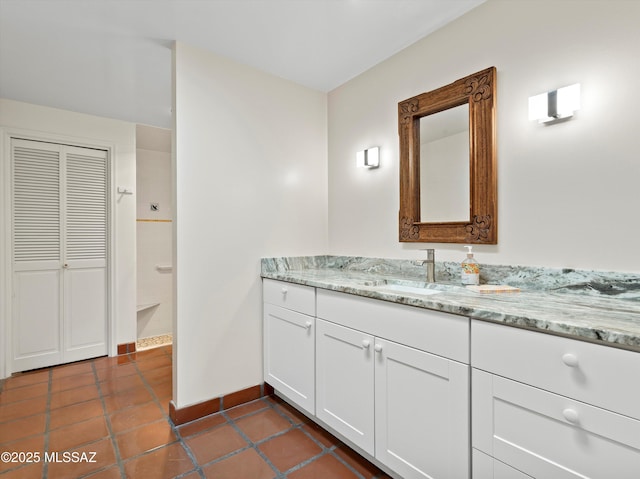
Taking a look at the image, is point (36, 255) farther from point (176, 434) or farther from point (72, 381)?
point (176, 434)

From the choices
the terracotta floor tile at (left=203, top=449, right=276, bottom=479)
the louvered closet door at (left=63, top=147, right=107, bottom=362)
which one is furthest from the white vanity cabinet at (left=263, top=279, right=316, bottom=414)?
the louvered closet door at (left=63, top=147, right=107, bottom=362)

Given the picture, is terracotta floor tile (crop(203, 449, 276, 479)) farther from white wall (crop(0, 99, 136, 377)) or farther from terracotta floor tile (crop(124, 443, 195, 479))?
white wall (crop(0, 99, 136, 377))

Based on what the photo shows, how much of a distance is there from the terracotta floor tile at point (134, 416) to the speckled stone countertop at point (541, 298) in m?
1.20

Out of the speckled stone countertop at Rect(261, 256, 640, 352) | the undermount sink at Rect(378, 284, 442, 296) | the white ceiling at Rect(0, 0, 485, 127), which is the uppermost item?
the white ceiling at Rect(0, 0, 485, 127)

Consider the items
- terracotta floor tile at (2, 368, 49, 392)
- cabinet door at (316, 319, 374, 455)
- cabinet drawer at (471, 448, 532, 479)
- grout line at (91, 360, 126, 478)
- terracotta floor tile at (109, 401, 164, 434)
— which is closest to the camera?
cabinet drawer at (471, 448, 532, 479)

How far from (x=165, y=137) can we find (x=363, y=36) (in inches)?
98.8

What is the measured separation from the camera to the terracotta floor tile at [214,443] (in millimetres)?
1723

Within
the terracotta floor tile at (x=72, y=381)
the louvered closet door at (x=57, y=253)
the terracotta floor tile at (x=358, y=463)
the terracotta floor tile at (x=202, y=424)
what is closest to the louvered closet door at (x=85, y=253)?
the louvered closet door at (x=57, y=253)

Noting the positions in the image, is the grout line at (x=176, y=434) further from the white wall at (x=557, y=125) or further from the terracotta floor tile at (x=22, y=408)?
the white wall at (x=557, y=125)

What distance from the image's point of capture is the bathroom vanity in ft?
2.86

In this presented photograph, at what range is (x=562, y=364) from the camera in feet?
3.06

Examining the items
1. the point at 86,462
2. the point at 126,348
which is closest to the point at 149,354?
the point at 126,348

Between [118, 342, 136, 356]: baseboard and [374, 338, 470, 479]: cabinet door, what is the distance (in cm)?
279

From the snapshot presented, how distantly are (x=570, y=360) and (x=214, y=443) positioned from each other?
1768mm
